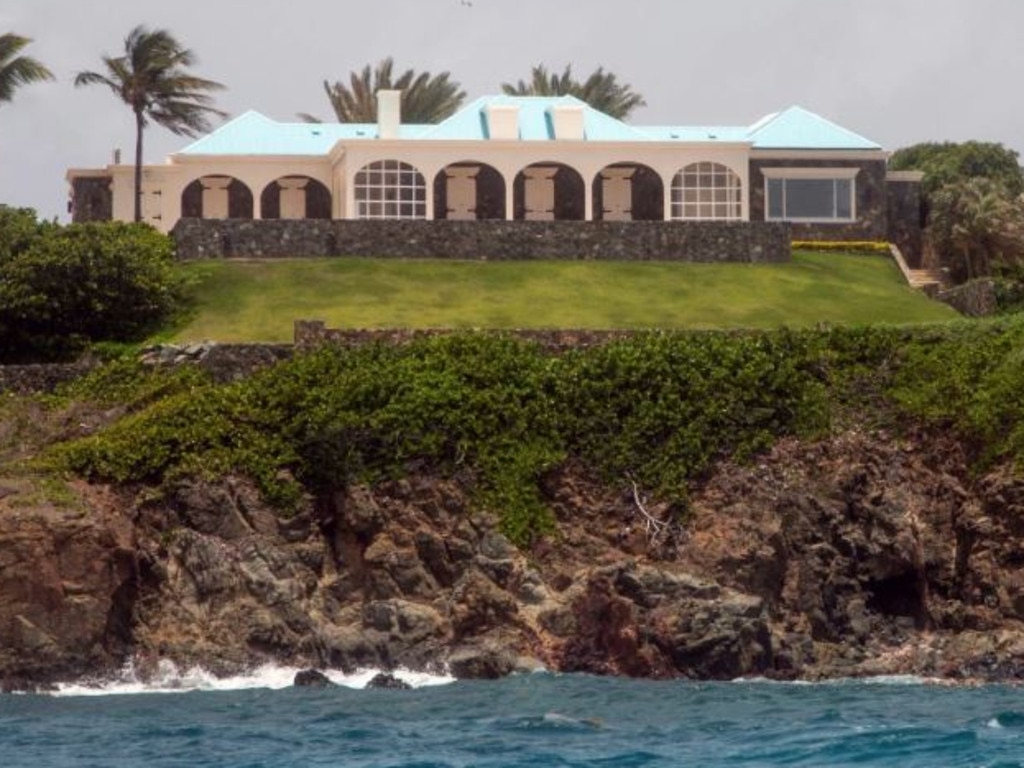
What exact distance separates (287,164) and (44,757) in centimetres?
4399

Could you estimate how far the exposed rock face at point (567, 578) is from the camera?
54531 mm

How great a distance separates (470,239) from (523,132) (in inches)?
286

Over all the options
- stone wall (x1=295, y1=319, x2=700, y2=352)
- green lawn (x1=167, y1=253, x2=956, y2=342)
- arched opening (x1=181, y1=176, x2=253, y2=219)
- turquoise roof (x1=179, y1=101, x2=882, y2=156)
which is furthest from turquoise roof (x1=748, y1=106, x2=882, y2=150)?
stone wall (x1=295, y1=319, x2=700, y2=352)

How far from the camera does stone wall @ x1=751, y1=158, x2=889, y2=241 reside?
277 feet

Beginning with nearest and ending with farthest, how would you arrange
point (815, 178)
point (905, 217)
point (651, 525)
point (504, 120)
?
point (651, 525) → point (504, 120) → point (815, 178) → point (905, 217)

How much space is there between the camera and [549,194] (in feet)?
277

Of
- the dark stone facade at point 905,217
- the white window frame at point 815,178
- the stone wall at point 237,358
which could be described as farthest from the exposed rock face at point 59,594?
the dark stone facade at point 905,217

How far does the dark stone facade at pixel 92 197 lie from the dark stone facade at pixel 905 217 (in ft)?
78.3

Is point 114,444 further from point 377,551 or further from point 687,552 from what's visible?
point 687,552

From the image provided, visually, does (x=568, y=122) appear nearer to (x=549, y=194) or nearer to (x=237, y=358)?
(x=549, y=194)

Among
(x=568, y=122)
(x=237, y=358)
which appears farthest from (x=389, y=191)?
(x=237, y=358)

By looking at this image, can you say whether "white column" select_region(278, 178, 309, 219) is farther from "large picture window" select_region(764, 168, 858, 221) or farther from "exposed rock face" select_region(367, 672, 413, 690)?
"exposed rock face" select_region(367, 672, 413, 690)

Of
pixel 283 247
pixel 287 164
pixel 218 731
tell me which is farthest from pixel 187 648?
pixel 287 164

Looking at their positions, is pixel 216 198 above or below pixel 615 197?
above
